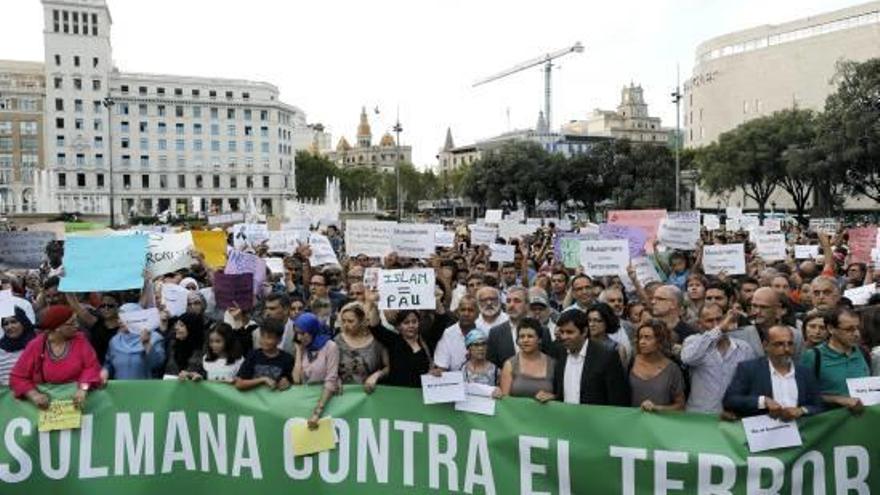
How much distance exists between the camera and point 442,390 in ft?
17.4

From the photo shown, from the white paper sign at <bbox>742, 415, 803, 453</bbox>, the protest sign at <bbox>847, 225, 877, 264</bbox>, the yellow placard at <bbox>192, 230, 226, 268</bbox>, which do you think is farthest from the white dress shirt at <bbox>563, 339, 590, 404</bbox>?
the yellow placard at <bbox>192, 230, 226, 268</bbox>

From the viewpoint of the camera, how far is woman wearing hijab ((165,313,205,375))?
6.63 metres

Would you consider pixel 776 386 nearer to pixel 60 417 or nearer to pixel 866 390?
pixel 866 390

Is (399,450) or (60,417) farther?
(60,417)

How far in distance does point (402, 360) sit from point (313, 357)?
60 centimetres

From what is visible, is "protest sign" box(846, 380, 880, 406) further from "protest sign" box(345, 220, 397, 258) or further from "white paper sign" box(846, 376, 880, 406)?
"protest sign" box(345, 220, 397, 258)

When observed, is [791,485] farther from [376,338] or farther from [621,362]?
[376,338]

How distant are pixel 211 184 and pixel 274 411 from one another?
406ft

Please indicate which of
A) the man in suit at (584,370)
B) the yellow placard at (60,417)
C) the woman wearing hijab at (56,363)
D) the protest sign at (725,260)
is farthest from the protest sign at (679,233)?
the yellow placard at (60,417)

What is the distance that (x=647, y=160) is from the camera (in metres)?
57.7

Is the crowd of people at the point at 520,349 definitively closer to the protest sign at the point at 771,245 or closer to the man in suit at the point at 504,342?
the man in suit at the point at 504,342

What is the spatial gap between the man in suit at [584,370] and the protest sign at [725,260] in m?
4.65

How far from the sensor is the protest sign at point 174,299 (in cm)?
805

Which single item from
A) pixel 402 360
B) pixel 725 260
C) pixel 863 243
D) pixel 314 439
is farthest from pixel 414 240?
pixel 863 243
